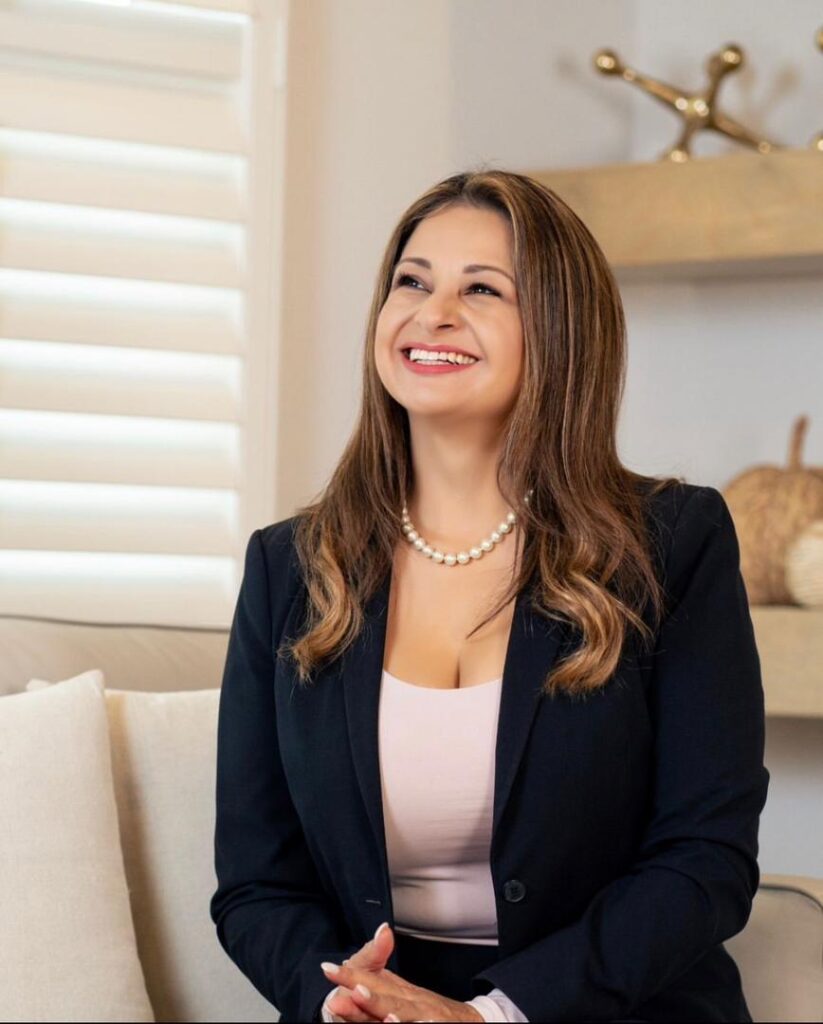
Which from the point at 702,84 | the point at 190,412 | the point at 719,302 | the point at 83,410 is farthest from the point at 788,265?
the point at 83,410

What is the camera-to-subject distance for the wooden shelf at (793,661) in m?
2.56

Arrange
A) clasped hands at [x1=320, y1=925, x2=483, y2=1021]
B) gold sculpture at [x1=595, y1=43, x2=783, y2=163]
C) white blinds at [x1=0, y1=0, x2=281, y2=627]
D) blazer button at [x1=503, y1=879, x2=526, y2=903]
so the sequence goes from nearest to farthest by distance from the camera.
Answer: clasped hands at [x1=320, y1=925, x2=483, y2=1021] < blazer button at [x1=503, y1=879, x2=526, y2=903] < white blinds at [x1=0, y1=0, x2=281, y2=627] < gold sculpture at [x1=595, y1=43, x2=783, y2=163]

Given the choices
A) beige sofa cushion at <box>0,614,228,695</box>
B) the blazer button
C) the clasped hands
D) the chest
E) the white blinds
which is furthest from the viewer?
the white blinds

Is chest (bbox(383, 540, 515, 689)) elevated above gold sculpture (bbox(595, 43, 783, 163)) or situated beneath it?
situated beneath

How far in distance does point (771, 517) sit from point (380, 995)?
151 centimetres

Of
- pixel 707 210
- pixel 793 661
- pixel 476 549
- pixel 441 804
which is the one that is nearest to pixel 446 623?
pixel 476 549

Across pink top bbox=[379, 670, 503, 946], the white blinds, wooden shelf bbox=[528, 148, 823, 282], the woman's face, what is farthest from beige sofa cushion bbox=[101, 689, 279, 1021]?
wooden shelf bbox=[528, 148, 823, 282]

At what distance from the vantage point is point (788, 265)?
275cm

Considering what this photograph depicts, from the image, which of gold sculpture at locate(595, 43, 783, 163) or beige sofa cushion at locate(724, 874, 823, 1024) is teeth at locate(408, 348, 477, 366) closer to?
beige sofa cushion at locate(724, 874, 823, 1024)

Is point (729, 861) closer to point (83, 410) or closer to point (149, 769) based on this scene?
point (149, 769)

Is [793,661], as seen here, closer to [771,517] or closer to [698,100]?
[771,517]

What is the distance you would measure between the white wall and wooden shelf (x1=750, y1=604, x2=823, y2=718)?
0.31 m

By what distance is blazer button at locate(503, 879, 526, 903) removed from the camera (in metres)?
1.48

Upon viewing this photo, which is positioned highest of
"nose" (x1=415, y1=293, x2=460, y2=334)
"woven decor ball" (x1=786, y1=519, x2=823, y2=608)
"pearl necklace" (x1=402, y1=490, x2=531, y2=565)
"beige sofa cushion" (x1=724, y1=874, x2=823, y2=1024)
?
"nose" (x1=415, y1=293, x2=460, y2=334)
